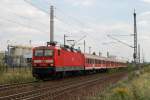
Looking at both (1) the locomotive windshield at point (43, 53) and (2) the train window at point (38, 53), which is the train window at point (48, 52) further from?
(2) the train window at point (38, 53)

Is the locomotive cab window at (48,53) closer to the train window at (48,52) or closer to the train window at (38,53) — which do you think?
the train window at (48,52)

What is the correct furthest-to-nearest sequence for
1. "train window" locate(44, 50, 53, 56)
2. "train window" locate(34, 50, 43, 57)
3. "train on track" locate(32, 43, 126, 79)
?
"train window" locate(34, 50, 43, 57), "train window" locate(44, 50, 53, 56), "train on track" locate(32, 43, 126, 79)

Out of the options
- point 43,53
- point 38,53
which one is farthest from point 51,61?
point 38,53

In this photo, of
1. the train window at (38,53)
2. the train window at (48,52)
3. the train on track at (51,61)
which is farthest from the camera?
the train window at (38,53)

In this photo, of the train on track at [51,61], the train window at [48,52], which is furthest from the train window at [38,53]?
the train window at [48,52]

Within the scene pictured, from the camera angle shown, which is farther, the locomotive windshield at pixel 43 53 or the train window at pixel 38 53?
the train window at pixel 38 53

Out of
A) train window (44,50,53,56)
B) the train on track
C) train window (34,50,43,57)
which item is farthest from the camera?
train window (34,50,43,57)

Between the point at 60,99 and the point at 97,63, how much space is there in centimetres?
3959

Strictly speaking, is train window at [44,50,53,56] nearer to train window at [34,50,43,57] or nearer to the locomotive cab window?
the locomotive cab window

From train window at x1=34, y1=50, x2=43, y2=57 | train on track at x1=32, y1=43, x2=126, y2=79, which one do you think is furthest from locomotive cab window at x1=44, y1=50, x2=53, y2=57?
train window at x1=34, y1=50, x2=43, y2=57

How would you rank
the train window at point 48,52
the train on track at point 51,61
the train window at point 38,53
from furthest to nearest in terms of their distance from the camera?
1. the train window at point 38,53
2. the train window at point 48,52
3. the train on track at point 51,61

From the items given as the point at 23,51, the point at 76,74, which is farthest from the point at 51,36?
the point at 23,51

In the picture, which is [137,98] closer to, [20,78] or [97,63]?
[20,78]

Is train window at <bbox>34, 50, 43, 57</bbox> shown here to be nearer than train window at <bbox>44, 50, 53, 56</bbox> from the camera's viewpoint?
No
